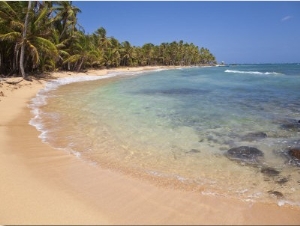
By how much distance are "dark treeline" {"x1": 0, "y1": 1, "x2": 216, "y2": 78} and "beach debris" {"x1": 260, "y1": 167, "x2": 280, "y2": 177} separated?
19280 mm

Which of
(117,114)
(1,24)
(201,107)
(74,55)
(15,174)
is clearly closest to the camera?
(15,174)

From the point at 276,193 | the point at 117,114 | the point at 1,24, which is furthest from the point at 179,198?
the point at 1,24

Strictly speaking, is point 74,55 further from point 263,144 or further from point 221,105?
point 263,144

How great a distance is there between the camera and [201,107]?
13.3m

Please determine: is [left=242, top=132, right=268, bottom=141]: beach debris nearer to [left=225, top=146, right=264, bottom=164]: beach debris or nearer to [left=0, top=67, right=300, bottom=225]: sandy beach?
[left=225, top=146, right=264, bottom=164]: beach debris

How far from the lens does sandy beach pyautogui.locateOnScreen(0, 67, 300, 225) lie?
12.0 feet

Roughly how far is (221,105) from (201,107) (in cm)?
135

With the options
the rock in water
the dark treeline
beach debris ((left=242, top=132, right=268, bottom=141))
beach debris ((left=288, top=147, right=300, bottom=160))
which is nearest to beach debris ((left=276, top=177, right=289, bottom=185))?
beach debris ((left=288, top=147, right=300, bottom=160))

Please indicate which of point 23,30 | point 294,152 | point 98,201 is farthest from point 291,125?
point 23,30

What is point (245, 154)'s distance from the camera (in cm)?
650

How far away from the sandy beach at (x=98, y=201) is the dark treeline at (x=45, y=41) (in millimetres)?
17452

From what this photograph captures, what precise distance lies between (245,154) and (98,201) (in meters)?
4.05

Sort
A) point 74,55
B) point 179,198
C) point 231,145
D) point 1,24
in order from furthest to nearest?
point 74,55, point 1,24, point 231,145, point 179,198

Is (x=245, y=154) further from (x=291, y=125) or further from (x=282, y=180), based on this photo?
(x=291, y=125)
